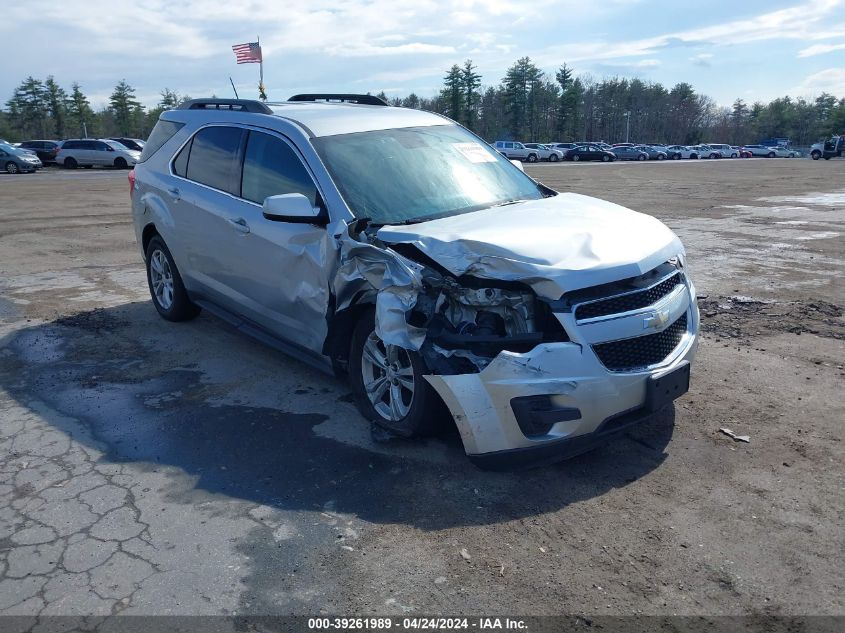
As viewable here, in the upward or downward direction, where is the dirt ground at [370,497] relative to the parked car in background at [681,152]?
downward

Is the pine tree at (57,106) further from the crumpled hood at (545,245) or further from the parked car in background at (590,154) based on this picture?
the crumpled hood at (545,245)

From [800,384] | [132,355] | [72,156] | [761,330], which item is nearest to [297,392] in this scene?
[132,355]

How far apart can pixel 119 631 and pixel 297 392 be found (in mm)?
2563

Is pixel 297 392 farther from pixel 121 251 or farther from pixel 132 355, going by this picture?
pixel 121 251

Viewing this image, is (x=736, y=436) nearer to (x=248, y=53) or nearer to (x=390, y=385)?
(x=390, y=385)

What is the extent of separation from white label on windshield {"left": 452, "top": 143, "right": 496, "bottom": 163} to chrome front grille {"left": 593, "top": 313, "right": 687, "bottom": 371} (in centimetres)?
211

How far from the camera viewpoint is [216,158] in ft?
19.6

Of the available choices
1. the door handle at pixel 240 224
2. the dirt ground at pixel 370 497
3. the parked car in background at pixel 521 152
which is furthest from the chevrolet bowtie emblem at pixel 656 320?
the parked car in background at pixel 521 152

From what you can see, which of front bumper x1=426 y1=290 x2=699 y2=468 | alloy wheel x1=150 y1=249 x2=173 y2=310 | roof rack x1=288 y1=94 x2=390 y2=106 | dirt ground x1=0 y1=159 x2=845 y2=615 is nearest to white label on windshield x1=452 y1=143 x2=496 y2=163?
roof rack x1=288 y1=94 x2=390 y2=106

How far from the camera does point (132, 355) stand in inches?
245

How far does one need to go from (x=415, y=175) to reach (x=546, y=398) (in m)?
2.08

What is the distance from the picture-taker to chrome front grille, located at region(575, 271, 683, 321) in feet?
12.3

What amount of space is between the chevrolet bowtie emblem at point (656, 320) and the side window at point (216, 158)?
3.31 metres

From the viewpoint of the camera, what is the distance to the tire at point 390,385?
4016 millimetres
